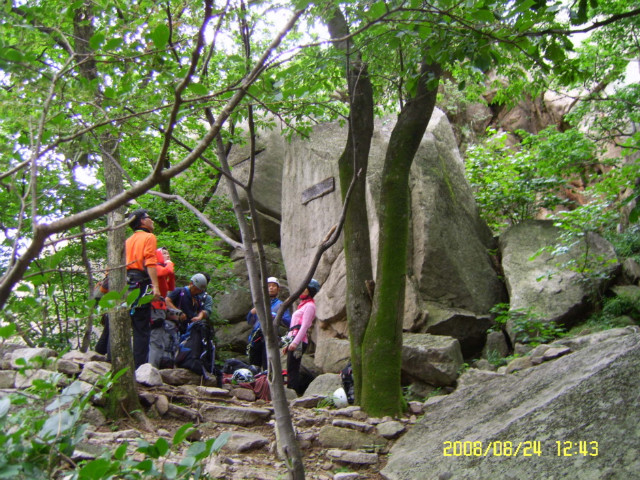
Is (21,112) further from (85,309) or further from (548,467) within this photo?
(548,467)

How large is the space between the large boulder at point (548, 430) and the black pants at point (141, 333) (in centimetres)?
303

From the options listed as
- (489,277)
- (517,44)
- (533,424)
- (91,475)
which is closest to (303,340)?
(489,277)

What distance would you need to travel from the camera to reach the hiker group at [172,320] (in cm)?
582

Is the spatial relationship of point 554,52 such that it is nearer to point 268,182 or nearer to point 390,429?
point 390,429

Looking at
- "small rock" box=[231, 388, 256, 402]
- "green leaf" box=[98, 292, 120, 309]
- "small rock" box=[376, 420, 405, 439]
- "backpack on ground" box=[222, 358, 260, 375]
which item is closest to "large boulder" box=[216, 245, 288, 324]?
"backpack on ground" box=[222, 358, 260, 375]

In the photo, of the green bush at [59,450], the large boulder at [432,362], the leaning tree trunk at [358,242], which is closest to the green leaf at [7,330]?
the green bush at [59,450]

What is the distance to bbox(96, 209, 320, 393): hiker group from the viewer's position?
5824 mm

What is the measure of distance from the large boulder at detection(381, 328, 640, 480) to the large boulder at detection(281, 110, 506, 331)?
4.06 metres

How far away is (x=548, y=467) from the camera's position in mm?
2967

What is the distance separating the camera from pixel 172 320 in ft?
21.8

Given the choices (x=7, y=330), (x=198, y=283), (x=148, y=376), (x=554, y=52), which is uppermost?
(x=554, y=52)

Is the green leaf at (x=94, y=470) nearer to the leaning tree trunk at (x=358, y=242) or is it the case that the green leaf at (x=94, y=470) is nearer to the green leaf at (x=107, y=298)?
the green leaf at (x=107, y=298)

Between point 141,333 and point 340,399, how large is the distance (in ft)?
7.81
